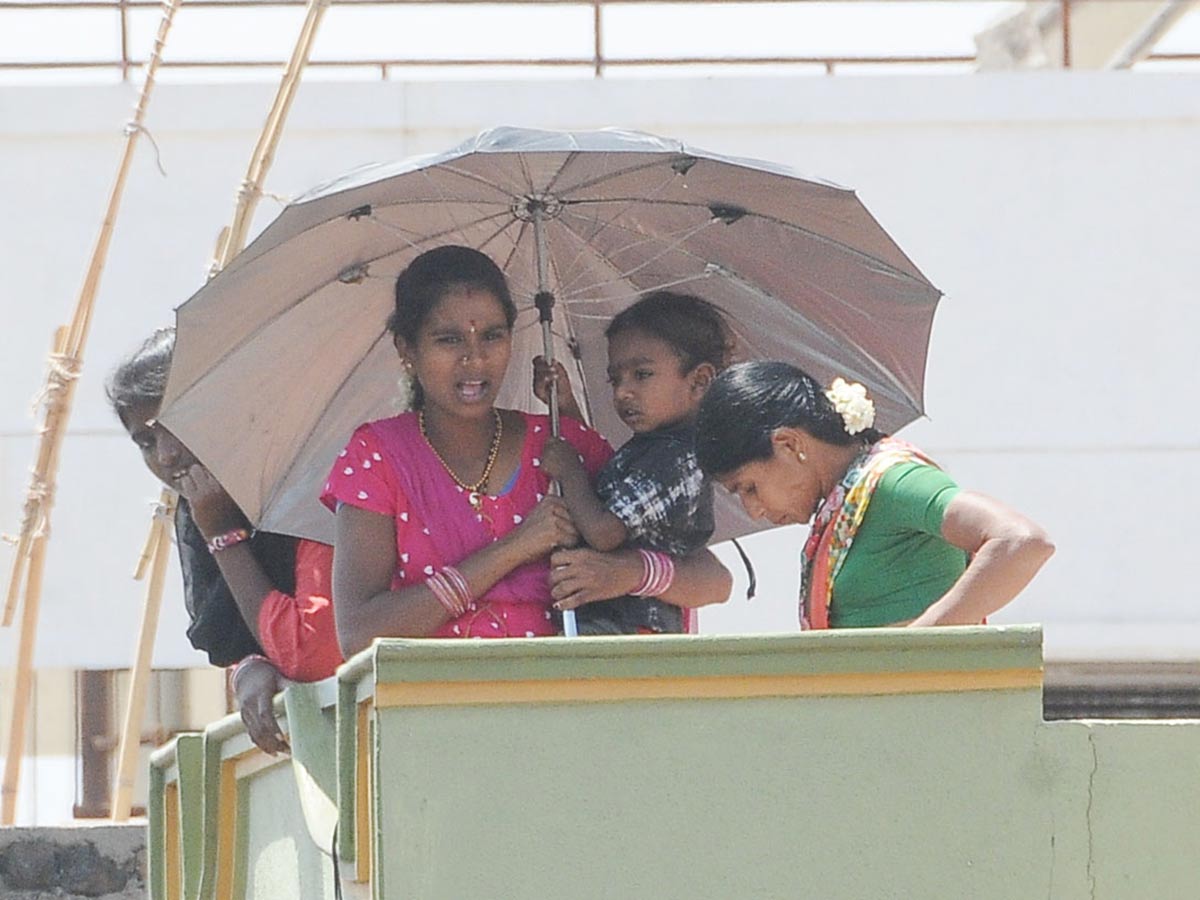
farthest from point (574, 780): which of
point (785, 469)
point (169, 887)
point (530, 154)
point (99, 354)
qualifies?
point (99, 354)

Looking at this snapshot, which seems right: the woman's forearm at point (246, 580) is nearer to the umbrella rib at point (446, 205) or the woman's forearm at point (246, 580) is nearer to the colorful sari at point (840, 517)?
the umbrella rib at point (446, 205)

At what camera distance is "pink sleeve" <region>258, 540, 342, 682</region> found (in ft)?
14.5

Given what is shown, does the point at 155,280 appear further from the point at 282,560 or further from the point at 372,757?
the point at 372,757

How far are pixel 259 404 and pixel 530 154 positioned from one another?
0.77m

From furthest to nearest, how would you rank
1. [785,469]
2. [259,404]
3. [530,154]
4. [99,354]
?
1. [99,354]
2. [259,404]
3. [530,154]
4. [785,469]

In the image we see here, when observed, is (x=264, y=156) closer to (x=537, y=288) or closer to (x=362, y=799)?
(x=537, y=288)

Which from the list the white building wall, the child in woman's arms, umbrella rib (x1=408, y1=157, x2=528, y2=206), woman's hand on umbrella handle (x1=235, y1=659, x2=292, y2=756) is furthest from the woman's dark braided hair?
the white building wall

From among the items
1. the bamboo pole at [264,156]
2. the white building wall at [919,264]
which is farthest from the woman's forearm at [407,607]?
the white building wall at [919,264]

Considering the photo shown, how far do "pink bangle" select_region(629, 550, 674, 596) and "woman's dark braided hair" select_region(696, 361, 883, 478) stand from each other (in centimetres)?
38

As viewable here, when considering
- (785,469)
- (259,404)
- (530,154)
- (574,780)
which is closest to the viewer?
(574,780)

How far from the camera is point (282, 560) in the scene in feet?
15.8

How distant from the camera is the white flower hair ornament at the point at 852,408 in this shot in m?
3.82

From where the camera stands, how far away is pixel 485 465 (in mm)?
4301

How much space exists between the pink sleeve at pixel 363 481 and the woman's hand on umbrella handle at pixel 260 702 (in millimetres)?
340
